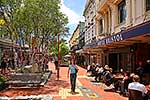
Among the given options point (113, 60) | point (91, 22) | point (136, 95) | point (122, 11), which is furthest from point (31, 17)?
point (91, 22)

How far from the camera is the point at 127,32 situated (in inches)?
509

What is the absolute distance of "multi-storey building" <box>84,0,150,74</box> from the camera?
12767mm

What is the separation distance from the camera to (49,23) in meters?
23.3

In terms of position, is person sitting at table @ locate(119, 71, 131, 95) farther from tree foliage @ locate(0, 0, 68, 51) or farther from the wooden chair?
tree foliage @ locate(0, 0, 68, 51)

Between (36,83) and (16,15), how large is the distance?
22.4 feet

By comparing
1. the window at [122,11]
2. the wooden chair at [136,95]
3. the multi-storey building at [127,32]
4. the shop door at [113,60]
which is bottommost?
the wooden chair at [136,95]

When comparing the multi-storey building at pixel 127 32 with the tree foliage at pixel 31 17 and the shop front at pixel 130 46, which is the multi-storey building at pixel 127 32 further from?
the tree foliage at pixel 31 17

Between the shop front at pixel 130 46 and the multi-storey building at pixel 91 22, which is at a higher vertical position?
the multi-storey building at pixel 91 22

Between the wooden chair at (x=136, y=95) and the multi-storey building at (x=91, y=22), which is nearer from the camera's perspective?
the wooden chair at (x=136, y=95)

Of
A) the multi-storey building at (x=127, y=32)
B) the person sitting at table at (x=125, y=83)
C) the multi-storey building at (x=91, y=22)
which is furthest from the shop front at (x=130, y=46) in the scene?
the multi-storey building at (x=91, y=22)

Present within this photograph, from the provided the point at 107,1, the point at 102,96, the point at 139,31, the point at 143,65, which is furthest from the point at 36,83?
the point at 107,1

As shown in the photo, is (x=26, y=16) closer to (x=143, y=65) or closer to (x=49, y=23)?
(x=49, y=23)

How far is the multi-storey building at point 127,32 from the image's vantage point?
12.8m

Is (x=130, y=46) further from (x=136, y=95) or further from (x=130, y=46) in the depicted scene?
(x=136, y=95)
